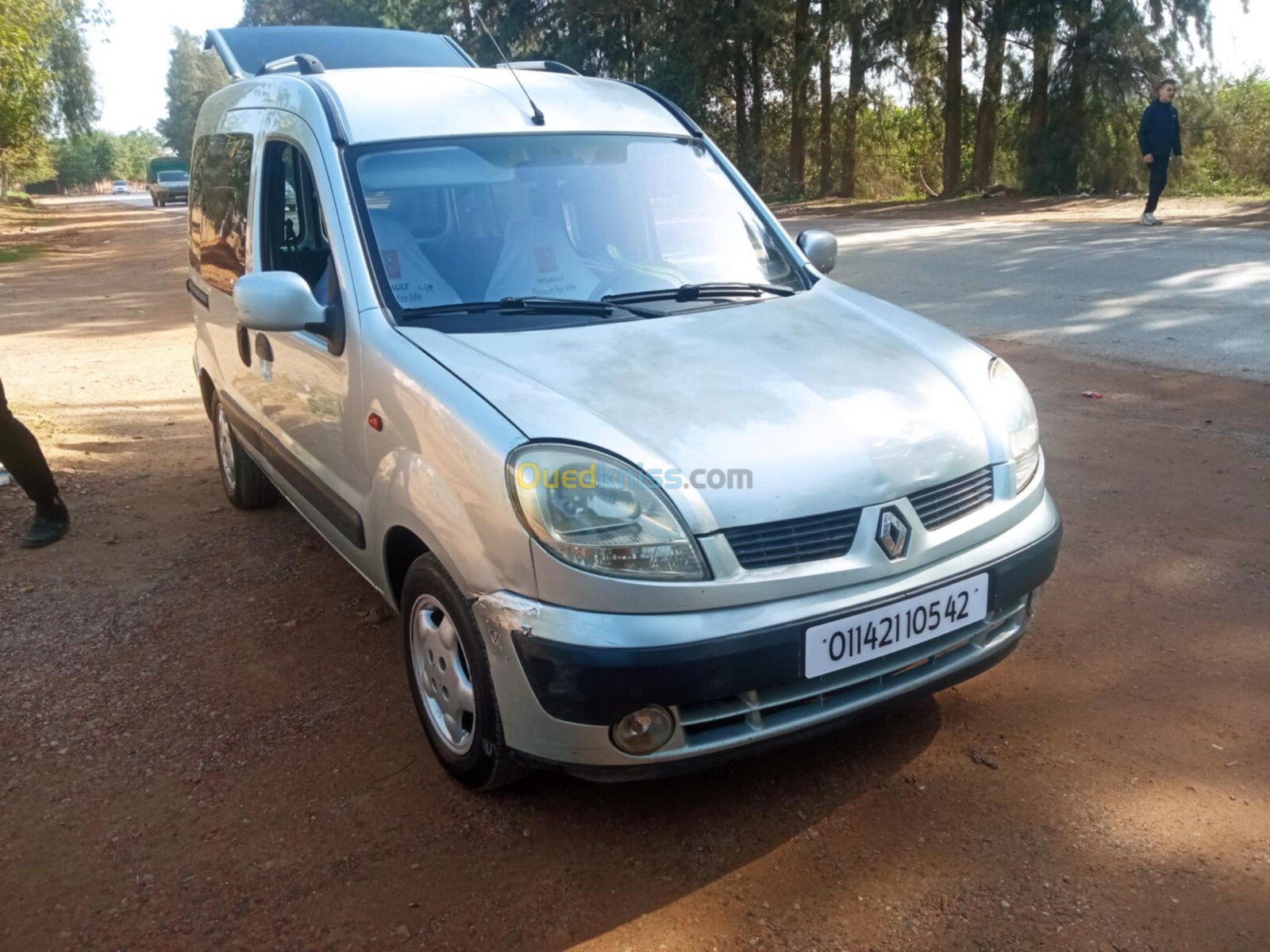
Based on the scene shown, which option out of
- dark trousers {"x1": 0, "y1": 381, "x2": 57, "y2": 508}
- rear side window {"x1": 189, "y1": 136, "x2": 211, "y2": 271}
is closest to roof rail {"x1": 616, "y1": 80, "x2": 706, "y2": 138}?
rear side window {"x1": 189, "y1": 136, "x2": 211, "y2": 271}

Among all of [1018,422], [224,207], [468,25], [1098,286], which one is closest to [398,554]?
[1018,422]

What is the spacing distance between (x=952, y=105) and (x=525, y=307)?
76.0 ft

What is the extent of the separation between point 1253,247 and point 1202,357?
5.73 m

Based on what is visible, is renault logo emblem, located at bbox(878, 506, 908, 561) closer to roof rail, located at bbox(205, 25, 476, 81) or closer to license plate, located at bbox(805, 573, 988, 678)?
license plate, located at bbox(805, 573, 988, 678)

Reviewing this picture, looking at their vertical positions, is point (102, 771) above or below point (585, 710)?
below

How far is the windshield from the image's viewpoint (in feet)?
10.8

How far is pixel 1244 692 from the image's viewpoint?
10.4ft

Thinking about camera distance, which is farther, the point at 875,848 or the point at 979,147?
the point at 979,147

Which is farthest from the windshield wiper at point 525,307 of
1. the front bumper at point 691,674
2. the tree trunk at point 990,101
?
the tree trunk at point 990,101

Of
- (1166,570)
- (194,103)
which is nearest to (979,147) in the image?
(1166,570)

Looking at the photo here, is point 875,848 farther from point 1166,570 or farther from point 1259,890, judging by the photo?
point 1166,570

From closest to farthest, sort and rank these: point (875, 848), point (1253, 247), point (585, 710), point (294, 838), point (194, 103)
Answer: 1. point (585, 710)
2. point (875, 848)
3. point (294, 838)
4. point (1253, 247)
5. point (194, 103)

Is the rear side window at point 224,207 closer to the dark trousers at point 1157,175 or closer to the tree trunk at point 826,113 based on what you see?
the dark trousers at point 1157,175

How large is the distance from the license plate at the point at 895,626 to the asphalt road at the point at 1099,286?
495 centimetres
